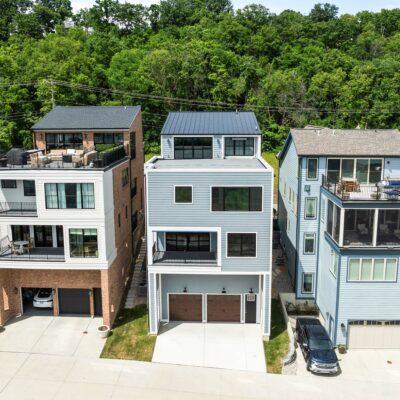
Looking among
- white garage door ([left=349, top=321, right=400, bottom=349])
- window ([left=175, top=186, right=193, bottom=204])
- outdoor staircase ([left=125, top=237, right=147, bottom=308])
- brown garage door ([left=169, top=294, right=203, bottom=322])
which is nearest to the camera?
window ([left=175, top=186, right=193, bottom=204])

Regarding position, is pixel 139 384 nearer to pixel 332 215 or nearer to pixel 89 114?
pixel 332 215

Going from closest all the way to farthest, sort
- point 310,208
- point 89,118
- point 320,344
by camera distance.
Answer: point 320,344, point 310,208, point 89,118

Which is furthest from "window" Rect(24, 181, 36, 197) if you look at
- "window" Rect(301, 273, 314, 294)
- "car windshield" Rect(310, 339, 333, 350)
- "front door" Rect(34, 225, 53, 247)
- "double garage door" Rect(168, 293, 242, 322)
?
"car windshield" Rect(310, 339, 333, 350)

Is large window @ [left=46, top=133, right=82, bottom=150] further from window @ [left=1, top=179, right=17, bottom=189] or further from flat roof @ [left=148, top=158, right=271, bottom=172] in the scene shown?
flat roof @ [left=148, top=158, right=271, bottom=172]

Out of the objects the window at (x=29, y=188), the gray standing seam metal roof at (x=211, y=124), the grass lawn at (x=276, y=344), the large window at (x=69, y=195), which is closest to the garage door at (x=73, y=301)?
the large window at (x=69, y=195)

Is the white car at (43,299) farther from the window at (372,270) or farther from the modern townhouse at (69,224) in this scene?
the window at (372,270)

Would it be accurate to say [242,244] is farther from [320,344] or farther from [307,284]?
[307,284]

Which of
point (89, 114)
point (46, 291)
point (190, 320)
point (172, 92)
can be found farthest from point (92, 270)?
point (172, 92)

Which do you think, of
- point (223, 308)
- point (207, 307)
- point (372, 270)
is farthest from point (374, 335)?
point (207, 307)
